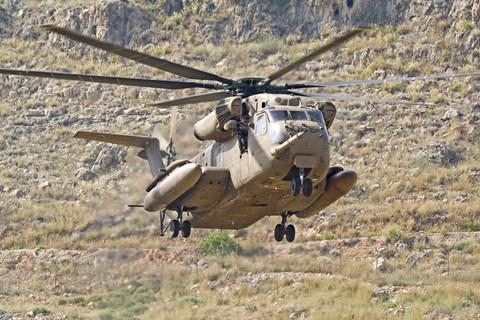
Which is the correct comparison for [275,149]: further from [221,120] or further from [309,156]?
[221,120]

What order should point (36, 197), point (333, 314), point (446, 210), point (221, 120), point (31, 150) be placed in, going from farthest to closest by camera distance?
point (31, 150), point (36, 197), point (446, 210), point (333, 314), point (221, 120)

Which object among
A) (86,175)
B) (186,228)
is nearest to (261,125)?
(186,228)

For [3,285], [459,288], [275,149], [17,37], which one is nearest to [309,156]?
[275,149]

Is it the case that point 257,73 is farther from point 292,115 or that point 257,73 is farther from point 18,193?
point 292,115

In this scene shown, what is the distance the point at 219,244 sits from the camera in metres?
40.8

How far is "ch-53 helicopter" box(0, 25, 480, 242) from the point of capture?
81.7 ft

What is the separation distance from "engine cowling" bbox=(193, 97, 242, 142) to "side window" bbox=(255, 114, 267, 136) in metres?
0.73

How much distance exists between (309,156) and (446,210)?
A: 841 inches

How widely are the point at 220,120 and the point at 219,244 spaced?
14425mm

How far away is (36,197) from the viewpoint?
164ft

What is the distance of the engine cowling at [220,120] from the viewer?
26500mm

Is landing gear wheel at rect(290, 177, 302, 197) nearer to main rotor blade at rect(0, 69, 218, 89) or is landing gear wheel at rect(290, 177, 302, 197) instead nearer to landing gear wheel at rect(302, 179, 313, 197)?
landing gear wheel at rect(302, 179, 313, 197)

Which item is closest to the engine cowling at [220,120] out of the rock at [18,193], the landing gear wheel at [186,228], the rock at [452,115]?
the landing gear wheel at [186,228]

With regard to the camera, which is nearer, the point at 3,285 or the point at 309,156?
the point at 309,156
